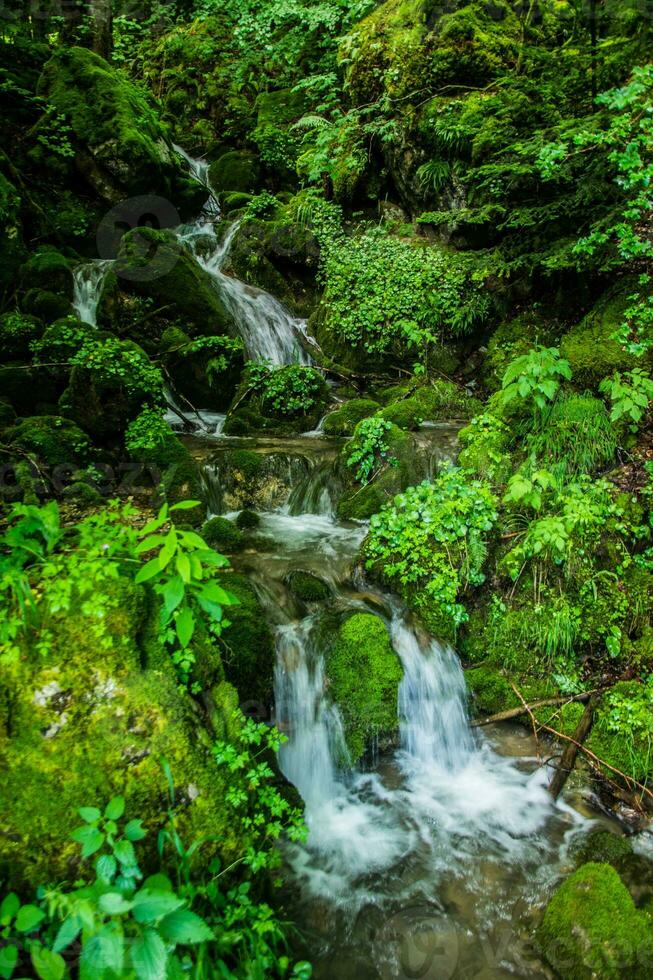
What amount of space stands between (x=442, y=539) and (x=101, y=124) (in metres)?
13.5

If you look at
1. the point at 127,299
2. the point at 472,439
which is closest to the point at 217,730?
the point at 472,439

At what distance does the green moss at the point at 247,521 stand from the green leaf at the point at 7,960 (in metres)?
4.69

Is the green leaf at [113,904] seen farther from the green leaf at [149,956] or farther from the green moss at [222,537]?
the green moss at [222,537]

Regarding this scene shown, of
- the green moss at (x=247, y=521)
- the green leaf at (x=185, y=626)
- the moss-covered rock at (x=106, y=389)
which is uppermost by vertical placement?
the moss-covered rock at (x=106, y=389)

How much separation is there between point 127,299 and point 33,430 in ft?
15.4

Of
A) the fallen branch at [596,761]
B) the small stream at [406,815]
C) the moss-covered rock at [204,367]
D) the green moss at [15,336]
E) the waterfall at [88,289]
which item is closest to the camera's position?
the small stream at [406,815]

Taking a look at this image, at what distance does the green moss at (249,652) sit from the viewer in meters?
3.98

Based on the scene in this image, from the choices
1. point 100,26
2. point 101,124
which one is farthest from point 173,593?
point 100,26

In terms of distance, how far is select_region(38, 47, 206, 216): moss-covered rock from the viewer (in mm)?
12086

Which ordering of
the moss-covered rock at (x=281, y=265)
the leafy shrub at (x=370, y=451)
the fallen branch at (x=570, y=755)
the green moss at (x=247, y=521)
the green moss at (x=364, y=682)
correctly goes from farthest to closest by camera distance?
the moss-covered rock at (x=281, y=265) → the leafy shrub at (x=370, y=451) → the green moss at (x=247, y=521) → the green moss at (x=364, y=682) → the fallen branch at (x=570, y=755)

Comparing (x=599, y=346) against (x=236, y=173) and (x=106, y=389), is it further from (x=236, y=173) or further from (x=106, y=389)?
(x=236, y=173)

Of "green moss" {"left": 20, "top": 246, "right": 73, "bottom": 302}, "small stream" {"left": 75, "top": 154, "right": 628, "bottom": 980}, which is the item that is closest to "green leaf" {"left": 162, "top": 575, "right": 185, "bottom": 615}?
"small stream" {"left": 75, "top": 154, "right": 628, "bottom": 980}

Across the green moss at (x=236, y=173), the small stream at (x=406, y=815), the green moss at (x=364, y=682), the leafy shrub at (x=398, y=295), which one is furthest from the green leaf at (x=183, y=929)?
the green moss at (x=236, y=173)

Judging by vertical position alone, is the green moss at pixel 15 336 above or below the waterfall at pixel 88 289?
below
